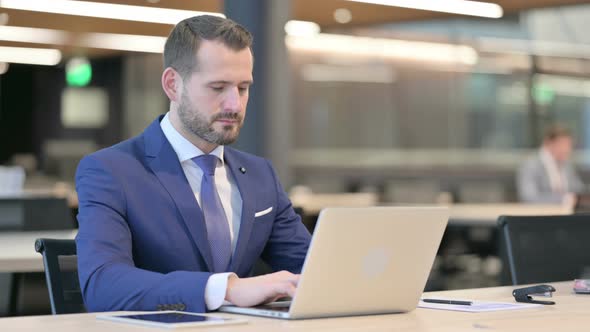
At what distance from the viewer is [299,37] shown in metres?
12.9

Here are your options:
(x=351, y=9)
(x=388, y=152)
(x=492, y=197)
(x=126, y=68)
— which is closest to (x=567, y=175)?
(x=492, y=197)

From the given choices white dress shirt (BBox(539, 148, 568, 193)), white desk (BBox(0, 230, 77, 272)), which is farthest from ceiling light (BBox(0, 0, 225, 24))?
white desk (BBox(0, 230, 77, 272))

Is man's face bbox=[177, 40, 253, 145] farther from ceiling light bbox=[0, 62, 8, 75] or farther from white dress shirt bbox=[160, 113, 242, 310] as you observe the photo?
ceiling light bbox=[0, 62, 8, 75]

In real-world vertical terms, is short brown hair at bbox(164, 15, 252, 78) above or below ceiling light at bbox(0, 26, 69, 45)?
above

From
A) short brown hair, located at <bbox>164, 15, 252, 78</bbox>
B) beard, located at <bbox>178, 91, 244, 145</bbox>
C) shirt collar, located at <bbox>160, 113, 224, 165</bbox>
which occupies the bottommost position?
shirt collar, located at <bbox>160, 113, 224, 165</bbox>

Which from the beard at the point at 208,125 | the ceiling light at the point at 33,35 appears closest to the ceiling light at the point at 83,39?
the ceiling light at the point at 33,35

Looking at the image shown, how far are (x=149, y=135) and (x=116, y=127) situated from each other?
42.4ft

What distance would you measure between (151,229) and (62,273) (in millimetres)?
276

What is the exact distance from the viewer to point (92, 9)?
9.56 m

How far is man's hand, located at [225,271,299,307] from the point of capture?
2.09m

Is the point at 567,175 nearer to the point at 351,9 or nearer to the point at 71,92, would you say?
the point at 351,9

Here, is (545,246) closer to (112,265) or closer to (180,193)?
(180,193)

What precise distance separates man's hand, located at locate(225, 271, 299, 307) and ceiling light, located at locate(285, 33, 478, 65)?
11.0 metres

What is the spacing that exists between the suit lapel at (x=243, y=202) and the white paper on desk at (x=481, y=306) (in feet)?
1.53
